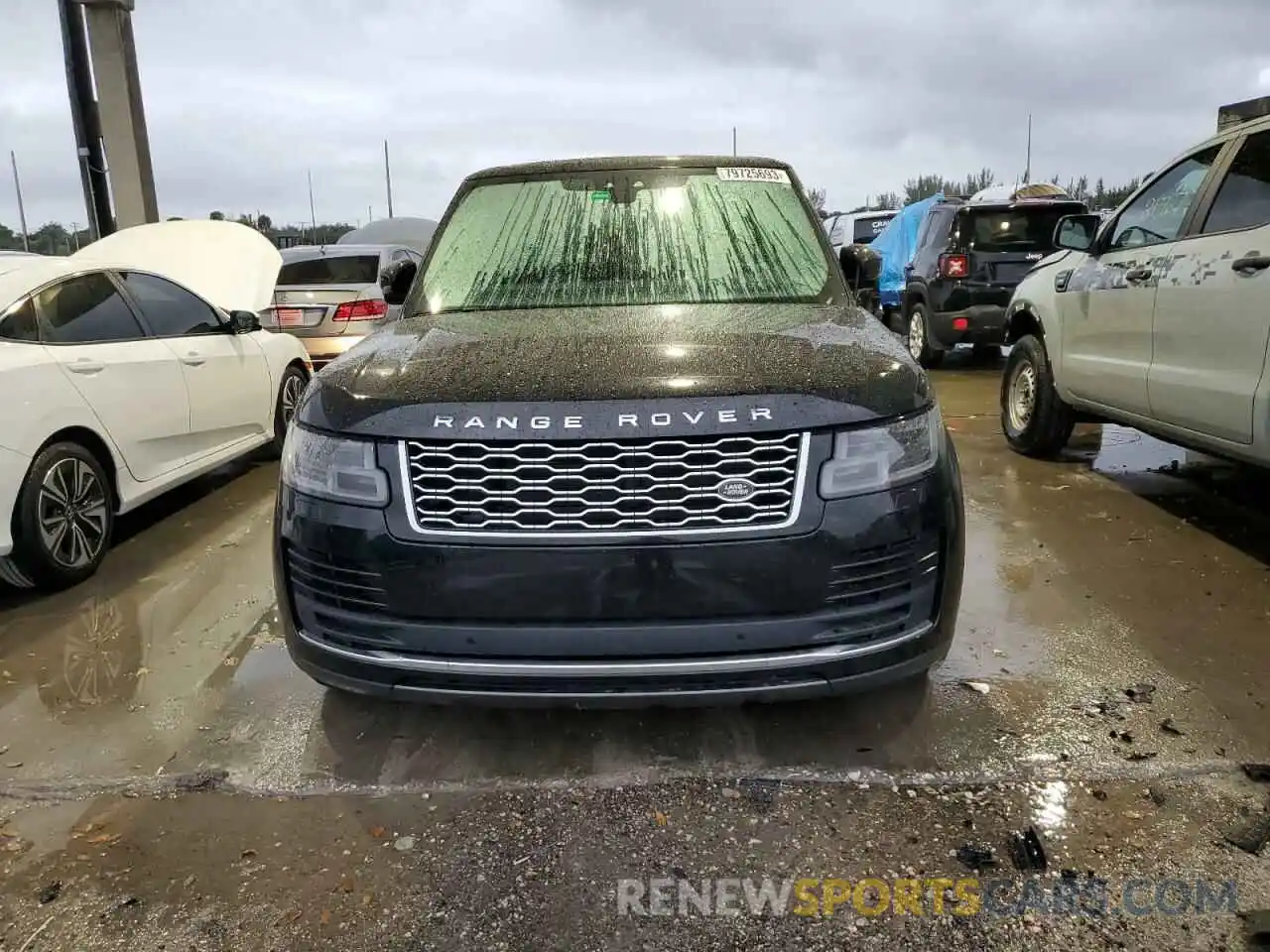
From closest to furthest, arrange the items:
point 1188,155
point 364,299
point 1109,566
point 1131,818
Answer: point 1131,818 < point 1109,566 < point 1188,155 < point 364,299

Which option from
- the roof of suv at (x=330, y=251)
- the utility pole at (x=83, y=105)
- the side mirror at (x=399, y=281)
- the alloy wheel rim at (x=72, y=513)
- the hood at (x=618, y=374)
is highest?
the utility pole at (x=83, y=105)

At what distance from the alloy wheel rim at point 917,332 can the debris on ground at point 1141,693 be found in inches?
279

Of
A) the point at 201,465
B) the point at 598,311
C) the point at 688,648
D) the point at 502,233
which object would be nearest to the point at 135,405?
the point at 201,465

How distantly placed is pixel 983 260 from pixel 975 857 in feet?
25.9

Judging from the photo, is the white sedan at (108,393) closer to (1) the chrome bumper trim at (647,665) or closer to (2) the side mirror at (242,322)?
(2) the side mirror at (242,322)

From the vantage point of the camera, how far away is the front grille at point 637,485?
2.19m

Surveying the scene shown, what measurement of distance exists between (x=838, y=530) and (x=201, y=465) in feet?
13.7

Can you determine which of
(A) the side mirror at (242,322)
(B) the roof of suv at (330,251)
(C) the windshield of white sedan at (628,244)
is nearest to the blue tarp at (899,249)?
(B) the roof of suv at (330,251)

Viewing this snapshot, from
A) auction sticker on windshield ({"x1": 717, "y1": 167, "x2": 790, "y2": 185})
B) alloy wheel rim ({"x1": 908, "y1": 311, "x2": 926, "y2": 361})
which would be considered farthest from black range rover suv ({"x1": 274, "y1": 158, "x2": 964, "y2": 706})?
alloy wheel rim ({"x1": 908, "y1": 311, "x2": 926, "y2": 361})

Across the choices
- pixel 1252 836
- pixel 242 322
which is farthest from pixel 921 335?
pixel 1252 836

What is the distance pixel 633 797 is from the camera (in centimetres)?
250

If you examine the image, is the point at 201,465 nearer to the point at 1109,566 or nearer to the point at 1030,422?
the point at 1109,566

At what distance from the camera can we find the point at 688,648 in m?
2.22

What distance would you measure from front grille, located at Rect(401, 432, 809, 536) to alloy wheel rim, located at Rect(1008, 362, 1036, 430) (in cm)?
442
